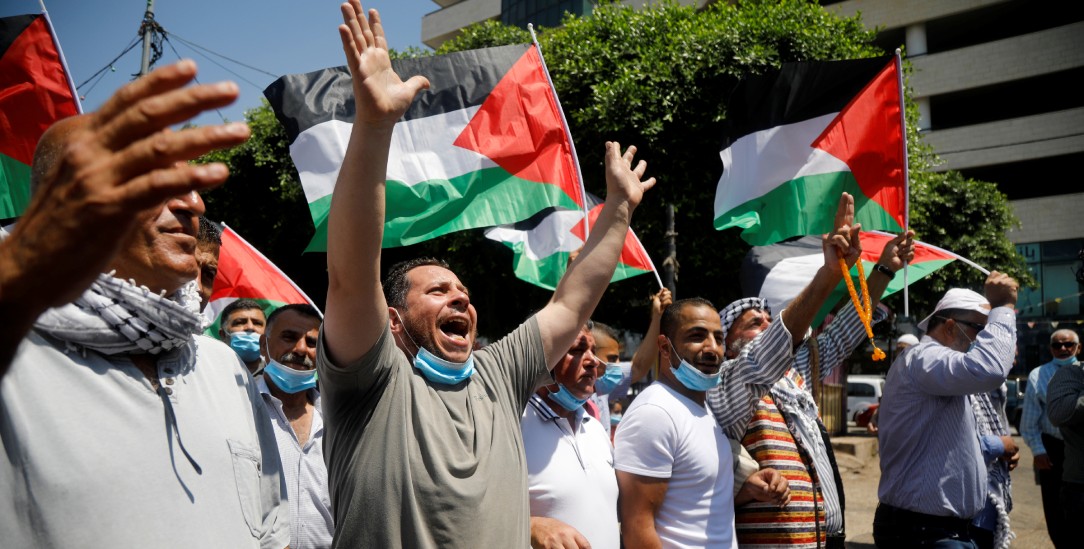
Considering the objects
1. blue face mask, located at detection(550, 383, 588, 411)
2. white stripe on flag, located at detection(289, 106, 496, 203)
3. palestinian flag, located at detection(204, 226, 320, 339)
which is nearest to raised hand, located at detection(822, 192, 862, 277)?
blue face mask, located at detection(550, 383, 588, 411)

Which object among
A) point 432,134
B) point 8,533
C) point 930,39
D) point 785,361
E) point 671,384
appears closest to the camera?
point 8,533

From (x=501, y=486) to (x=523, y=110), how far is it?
3.77m

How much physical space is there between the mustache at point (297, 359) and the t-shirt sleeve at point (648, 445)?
5.23 ft

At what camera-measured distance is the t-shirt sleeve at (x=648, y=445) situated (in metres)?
3.39

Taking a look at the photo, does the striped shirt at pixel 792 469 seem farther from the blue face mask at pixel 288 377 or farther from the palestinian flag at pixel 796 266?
the blue face mask at pixel 288 377

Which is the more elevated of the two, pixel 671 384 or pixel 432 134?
pixel 432 134

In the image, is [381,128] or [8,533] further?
[381,128]

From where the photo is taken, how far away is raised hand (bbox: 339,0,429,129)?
6.52 feet

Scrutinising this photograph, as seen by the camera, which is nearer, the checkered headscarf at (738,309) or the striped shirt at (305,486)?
the striped shirt at (305,486)

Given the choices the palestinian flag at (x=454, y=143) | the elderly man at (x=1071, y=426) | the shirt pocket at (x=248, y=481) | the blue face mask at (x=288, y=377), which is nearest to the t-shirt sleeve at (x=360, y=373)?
the shirt pocket at (x=248, y=481)

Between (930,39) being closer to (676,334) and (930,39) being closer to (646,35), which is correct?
(646,35)

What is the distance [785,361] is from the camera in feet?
12.0

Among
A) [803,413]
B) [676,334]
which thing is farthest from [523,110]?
[803,413]

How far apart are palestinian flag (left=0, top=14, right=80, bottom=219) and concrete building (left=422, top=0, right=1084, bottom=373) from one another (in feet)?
84.3
